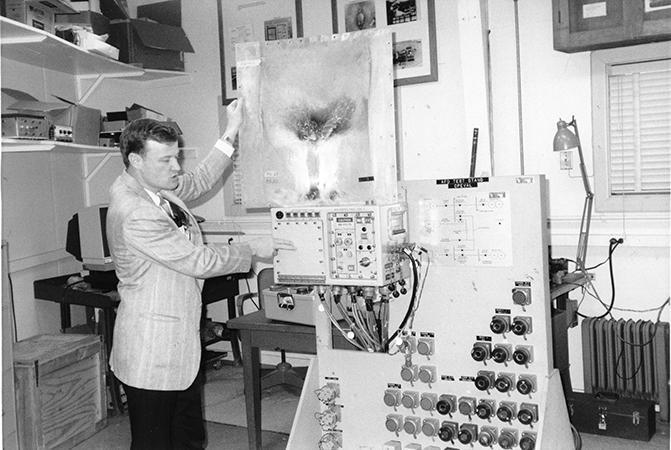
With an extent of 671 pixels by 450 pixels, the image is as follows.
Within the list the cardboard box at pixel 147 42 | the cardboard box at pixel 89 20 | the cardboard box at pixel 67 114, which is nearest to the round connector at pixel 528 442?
the cardboard box at pixel 67 114

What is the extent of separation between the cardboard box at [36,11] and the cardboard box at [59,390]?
1.60 meters

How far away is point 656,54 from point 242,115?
2126 millimetres

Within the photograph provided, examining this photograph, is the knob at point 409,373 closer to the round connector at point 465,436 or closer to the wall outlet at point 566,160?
the round connector at point 465,436

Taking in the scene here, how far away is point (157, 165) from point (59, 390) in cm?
166

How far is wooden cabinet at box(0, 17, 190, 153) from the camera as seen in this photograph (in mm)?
3186

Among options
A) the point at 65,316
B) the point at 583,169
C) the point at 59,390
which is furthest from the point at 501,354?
the point at 65,316

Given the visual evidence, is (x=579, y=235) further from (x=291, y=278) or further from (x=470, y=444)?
(x=291, y=278)

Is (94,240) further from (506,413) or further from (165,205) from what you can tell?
(506,413)

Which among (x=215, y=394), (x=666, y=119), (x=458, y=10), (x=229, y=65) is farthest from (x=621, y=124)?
(x=215, y=394)

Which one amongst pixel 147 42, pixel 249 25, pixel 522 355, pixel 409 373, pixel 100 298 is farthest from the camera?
pixel 249 25

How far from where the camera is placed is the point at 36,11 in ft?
10.6

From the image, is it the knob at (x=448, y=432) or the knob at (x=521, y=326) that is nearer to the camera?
the knob at (x=521, y=326)

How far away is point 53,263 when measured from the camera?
4.20 metres

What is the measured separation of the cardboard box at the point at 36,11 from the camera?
122 inches
